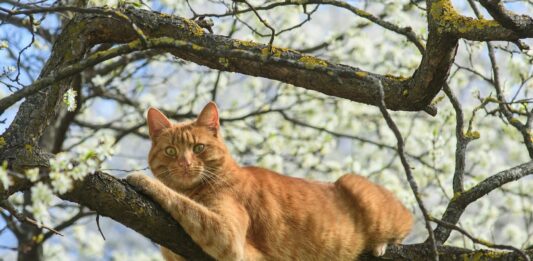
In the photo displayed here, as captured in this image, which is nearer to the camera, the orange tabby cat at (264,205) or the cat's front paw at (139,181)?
the cat's front paw at (139,181)

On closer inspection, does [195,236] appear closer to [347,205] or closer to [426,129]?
[347,205]

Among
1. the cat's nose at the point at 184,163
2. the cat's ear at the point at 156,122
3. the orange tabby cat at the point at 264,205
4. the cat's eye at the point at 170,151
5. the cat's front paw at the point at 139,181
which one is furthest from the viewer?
the cat's ear at the point at 156,122

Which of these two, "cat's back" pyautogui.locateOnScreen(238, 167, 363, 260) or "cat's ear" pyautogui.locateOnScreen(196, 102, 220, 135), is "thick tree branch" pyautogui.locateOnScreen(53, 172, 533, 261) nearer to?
"cat's back" pyautogui.locateOnScreen(238, 167, 363, 260)

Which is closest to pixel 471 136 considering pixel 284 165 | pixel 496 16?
pixel 496 16

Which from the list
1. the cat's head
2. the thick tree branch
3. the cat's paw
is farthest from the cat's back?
the thick tree branch

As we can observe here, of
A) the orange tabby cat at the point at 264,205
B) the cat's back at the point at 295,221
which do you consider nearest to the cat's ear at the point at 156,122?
the orange tabby cat at the point at 264,205

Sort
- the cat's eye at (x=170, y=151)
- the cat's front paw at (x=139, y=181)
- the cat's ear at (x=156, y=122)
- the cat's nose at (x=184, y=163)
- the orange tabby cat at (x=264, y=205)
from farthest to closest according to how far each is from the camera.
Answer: the cat's ear at (x=156, y=122) → the cat's eye at (x=170, y=151) → the cat's nose at (x=184, y=163) → the orange tabby cat at (x=264, y=205) → the cat's front paw at (x=139, y=181)

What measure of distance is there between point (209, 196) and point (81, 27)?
4.08 ft

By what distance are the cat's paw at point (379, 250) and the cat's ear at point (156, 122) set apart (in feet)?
5.12

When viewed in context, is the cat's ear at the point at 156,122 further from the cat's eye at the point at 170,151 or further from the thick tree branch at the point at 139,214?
the thick tree branch at the point at 139,214

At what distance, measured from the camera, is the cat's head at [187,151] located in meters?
4.32

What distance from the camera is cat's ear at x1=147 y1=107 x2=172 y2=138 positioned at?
4.71 meters

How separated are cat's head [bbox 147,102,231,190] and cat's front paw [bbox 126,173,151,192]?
0.75 meters

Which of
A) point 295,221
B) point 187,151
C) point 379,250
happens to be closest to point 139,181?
point 187,151
